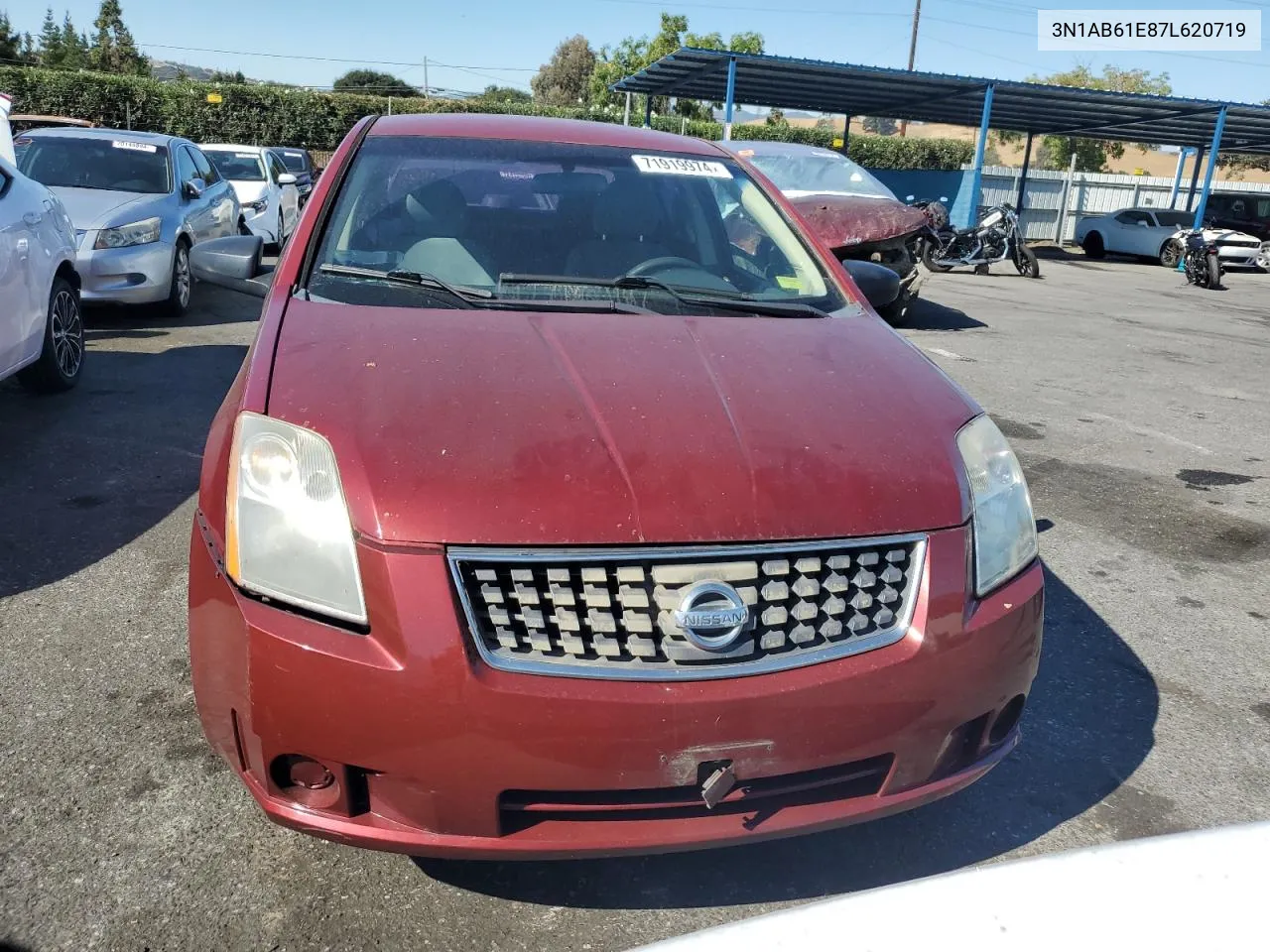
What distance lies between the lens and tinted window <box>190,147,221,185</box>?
399 inches

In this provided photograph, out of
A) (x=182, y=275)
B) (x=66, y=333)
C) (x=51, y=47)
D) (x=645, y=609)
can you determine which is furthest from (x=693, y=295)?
(x=51, y=47)

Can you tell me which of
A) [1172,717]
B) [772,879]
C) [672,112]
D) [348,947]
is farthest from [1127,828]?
[672,112]

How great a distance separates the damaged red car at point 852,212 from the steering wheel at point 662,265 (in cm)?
602

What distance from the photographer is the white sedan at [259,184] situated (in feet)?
44.1

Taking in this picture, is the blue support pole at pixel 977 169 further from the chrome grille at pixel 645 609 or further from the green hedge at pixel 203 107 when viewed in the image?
the chrome grille at pixel 645 609

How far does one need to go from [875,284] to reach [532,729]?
2294mm

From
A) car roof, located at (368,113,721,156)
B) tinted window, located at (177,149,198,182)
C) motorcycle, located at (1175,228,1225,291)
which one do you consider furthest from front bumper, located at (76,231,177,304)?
motorcycle, located at (1175,228,1225,291)

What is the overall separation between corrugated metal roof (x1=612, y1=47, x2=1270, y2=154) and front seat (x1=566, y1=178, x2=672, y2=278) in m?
18.0

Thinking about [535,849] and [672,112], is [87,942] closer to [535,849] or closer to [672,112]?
→ [535,849]

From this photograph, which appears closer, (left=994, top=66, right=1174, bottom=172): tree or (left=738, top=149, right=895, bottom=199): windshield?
(left=738, top=149, right=895, bottom=199): windshield

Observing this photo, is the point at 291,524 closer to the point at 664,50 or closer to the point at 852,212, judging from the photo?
the point at 852,212

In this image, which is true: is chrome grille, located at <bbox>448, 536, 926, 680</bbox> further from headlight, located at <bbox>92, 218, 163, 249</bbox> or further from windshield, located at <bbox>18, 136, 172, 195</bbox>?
windshield, located at <bbox>18, 136, 172, 195</bbox>

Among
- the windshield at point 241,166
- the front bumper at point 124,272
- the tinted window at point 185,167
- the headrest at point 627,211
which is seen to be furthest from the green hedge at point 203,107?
the headrest at point 627,211

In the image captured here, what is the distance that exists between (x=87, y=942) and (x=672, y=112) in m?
51.9
